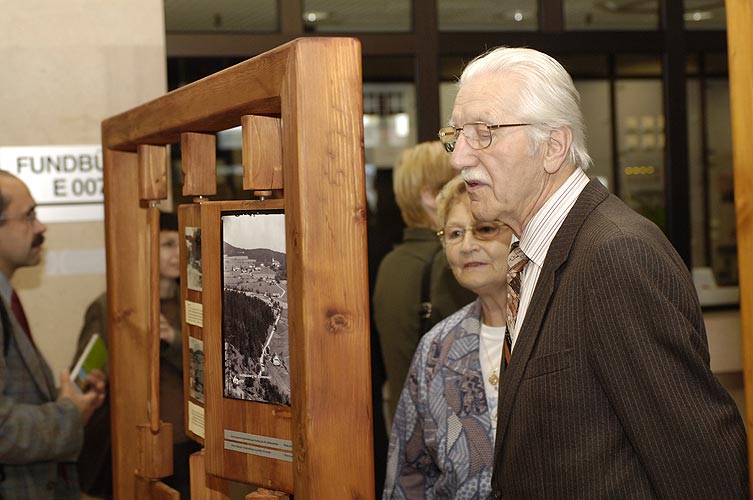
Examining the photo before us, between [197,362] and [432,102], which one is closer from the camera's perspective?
[197,362]

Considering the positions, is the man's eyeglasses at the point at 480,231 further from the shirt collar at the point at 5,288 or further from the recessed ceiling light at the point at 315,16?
the recessed ceiling light at the point at 315,16

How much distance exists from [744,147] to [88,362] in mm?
2585

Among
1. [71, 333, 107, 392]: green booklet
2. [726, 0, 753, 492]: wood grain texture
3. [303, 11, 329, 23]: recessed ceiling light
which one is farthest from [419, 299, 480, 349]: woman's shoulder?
[303, 11, 329, 23]: recessed ceiling light

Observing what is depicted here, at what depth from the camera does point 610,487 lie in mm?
1690

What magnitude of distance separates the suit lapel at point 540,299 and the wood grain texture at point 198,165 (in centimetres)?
82

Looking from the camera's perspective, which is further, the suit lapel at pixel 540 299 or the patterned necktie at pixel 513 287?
the patterned necktie at pixel 513 287

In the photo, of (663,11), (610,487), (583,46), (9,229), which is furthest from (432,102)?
(610,487)

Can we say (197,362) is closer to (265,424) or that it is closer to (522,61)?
(265,424)

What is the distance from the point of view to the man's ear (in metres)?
1.92

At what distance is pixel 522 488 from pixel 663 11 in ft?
14.0

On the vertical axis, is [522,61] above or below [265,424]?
above

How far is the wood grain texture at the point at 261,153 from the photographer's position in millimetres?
1822

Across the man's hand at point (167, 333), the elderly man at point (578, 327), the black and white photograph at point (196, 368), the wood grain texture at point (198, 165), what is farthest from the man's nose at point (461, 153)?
the man's hand at point (167, 333)

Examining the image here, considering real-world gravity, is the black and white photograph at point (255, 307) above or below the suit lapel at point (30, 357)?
above
